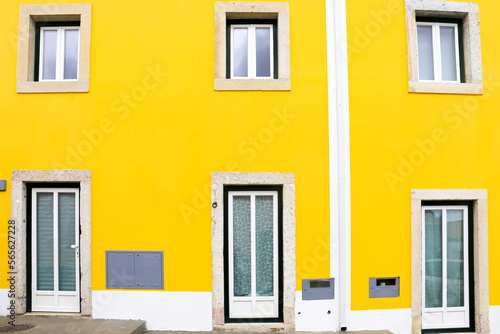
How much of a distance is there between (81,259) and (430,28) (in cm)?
673

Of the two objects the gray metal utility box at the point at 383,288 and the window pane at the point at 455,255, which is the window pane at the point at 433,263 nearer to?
the window pane at the point at 455,255

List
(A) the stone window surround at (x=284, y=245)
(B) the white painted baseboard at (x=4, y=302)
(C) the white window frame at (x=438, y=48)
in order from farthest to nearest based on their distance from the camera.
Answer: (C) the white window frame at (x=438, y=48), (B) the white painted baseboard at (x=4, y=302), (A) the stone window surround at (x=284, y=245)

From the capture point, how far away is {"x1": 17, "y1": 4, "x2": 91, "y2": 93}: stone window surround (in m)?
5.64

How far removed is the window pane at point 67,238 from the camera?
18.8ft

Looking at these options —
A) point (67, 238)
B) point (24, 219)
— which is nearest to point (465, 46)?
point (67, 238)

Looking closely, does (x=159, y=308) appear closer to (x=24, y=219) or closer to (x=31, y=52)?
(x=24, y=219)

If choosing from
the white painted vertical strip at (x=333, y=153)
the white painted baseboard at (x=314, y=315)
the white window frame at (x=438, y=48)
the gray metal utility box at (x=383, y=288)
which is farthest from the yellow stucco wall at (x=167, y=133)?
the white window frame at (x=438, y=48)

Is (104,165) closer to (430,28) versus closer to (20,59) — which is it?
(20,59)

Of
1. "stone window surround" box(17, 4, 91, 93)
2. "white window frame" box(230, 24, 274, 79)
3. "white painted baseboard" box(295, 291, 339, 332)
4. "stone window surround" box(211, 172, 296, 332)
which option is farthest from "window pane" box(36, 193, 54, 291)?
"white painted baseboard" box(295, 291, 339, 332)

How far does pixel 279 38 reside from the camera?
18.6ft

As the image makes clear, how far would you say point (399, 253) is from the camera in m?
5.64

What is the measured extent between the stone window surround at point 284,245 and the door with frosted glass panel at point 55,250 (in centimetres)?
219

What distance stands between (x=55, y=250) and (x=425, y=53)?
22.3ft

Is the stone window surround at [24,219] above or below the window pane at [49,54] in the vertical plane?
below
